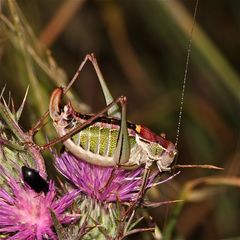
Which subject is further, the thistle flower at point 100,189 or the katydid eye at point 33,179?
the thistle flower at point 100,189

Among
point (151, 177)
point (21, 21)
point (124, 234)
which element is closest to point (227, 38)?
point (21, 21)

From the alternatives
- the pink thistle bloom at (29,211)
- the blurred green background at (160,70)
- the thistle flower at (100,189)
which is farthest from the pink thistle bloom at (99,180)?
the blurred green background at (160,70)

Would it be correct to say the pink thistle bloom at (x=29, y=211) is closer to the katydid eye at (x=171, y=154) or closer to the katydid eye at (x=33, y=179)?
the katydid eye at (x=33, y=179)

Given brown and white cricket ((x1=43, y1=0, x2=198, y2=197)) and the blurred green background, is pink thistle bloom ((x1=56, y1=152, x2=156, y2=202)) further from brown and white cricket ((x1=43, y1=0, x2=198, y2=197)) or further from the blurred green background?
the blurred green background

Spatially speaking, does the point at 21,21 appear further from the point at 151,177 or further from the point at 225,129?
the point at 225,129

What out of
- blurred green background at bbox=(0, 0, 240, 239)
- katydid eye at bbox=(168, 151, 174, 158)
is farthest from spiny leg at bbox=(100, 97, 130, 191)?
blurred green background at bbox=(0, 0, 240, 239)

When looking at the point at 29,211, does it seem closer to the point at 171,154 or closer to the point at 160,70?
the point at 171,154

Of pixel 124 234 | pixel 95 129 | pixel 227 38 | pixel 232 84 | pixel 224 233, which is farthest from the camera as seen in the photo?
pixel 227 38
